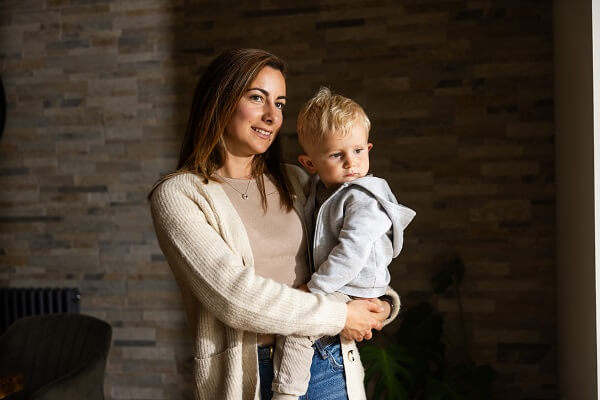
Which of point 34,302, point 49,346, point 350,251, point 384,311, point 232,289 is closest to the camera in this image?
point 232,289

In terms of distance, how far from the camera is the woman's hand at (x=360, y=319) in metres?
1.35

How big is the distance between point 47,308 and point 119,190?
2.28 feet

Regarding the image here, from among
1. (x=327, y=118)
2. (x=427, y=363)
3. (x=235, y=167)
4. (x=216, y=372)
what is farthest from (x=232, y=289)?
(x=427, y=363)

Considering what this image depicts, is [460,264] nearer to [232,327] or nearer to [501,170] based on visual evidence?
[501,170]

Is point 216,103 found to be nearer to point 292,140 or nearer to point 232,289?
point 232,289

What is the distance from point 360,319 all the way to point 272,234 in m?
0.29

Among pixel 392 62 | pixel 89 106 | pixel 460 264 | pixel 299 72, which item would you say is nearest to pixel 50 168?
pixel 89 106

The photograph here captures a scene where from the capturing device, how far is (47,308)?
9.69 ft

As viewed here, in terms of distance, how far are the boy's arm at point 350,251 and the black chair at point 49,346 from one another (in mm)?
1268

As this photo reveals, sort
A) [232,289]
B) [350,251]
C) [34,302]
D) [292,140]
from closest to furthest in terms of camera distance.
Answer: [232,289]
[350,251]
[292,140]
[34,302]

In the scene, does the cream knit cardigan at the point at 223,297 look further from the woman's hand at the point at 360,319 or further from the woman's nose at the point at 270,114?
the woman's nose at the point at 270,114

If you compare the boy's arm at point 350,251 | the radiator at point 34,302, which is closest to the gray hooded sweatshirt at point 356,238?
the boy's arm at point 350,251

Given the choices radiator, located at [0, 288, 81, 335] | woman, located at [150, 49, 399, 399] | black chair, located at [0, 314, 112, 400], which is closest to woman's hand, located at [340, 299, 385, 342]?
woman, located at [150, 49, 399, 399]

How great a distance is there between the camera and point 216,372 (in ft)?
4.50
